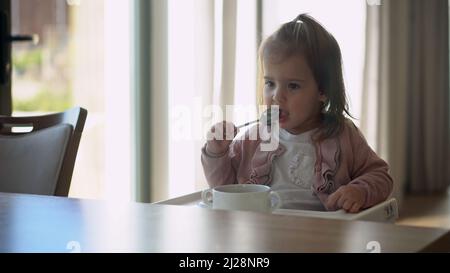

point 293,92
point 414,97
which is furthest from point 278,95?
point 414,97

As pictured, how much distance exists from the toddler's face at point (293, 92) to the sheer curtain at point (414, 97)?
8.91 feet

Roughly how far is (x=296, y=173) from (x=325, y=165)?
0.24 feet

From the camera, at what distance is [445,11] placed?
16.2 ft

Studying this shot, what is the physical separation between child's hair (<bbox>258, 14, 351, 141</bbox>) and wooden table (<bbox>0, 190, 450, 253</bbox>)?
88cm

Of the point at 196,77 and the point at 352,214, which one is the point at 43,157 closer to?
the point at 352,214

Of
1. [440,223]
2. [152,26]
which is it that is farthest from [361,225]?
[440,223]

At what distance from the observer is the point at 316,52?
1.62 m

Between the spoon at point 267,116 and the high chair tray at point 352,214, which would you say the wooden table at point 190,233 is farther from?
the spoon at point 267,116

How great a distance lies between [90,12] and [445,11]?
3.16 meters

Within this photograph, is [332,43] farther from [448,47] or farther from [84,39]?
[448,47]

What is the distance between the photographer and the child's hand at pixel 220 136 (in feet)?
4.70

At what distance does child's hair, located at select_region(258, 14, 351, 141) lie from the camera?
1614 mm

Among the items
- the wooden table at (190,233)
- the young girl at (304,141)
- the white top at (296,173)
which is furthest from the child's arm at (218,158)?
the wooden table at (190,233)

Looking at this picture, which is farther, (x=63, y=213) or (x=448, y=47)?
(x=448, y=47)
